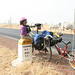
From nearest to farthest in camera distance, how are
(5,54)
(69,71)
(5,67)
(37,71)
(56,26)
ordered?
1. (37,71)
2. (69,71)
3. (5,67)
4. (5,54)
5. (56,26)

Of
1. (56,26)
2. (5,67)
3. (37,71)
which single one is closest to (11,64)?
(5,67)

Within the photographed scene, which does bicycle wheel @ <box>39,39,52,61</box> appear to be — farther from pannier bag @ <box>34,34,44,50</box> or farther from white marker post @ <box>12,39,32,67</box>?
white marker post @ <box>12,39,32,67</box>

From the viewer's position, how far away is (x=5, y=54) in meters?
6.68

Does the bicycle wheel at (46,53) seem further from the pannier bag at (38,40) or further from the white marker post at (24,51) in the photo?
the white marker post at (24,51)

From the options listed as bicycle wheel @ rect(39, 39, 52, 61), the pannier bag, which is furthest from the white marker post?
bicycle wheel @ rect(39, 39, 52, 61)

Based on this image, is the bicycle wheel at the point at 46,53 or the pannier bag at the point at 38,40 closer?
the bicycle wheel at the point at 46,53

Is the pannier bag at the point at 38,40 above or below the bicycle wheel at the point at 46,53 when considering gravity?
above

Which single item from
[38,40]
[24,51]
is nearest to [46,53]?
[38,40]

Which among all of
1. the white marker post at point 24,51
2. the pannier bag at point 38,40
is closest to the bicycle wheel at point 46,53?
the pannier bag at point 38,40

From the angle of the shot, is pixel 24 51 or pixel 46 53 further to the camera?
pixel 46 53

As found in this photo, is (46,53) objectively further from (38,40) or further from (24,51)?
(24,51)

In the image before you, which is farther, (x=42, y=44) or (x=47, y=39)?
(x=42, y=44)

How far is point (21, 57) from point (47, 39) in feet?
4.29

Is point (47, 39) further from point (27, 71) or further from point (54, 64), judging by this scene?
point (27, 71)
